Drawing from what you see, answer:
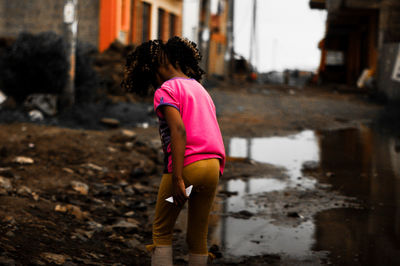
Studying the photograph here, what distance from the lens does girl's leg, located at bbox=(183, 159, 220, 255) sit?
2.61m

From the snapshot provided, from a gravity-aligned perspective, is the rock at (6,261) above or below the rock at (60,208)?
above

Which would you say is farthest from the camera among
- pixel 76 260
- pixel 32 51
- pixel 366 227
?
pixel 32 51

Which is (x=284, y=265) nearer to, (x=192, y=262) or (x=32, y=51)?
(x=192, y=262)

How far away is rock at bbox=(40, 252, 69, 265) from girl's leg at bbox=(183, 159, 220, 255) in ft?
3.13

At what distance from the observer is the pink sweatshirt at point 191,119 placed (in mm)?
2613

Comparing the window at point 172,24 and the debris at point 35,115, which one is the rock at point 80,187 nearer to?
the debris at point 35,115

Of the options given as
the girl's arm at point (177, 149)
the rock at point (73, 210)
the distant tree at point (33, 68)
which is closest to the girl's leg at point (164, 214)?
the girl's arm at point (177, 149)

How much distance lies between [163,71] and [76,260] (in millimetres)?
1473

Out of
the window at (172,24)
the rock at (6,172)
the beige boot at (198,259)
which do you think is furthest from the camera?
the window at (172,24)

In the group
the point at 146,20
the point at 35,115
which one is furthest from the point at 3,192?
the point at 146,20

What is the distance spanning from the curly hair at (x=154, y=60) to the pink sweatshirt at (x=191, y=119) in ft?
0.46

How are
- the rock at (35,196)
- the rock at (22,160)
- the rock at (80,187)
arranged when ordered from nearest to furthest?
1. the rock at (35,196)
2. the rock at (80,187)
3. the rock at (22,160)

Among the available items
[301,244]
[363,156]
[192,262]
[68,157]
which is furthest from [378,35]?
[192,262]

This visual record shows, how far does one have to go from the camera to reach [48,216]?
4402mm
